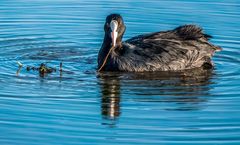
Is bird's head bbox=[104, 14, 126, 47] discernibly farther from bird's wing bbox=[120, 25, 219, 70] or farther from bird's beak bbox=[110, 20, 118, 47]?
bird's wing bbox=[120, 25, 219, 70]

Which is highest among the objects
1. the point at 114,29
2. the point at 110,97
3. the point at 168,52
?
the point at 114,29

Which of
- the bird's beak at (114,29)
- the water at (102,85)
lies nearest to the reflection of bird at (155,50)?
the bird's beak at (114,29)

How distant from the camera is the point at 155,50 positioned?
1645cm

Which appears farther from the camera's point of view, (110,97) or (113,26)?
(113,26)

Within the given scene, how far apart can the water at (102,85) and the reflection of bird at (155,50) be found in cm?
34

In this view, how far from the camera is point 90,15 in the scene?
2092 cm

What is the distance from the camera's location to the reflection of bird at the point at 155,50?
1611 cm

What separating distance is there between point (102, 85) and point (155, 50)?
7.11 feet

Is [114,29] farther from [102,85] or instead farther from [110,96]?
[110,96]

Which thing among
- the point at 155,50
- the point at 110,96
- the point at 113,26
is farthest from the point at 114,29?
the point at 110,96

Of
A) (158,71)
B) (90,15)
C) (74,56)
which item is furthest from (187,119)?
(90,15)

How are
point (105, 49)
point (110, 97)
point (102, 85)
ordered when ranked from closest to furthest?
point (110, 97), point (102, 85), point (105, 49)

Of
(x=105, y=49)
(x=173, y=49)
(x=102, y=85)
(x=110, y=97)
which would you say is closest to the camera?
(x=110, y=97)

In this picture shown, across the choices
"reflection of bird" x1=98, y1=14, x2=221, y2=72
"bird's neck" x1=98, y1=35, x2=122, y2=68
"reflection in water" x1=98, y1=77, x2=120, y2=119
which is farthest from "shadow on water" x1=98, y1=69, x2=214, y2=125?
"bird's neck" x1=98, y1=35, x2=122, y2=68
